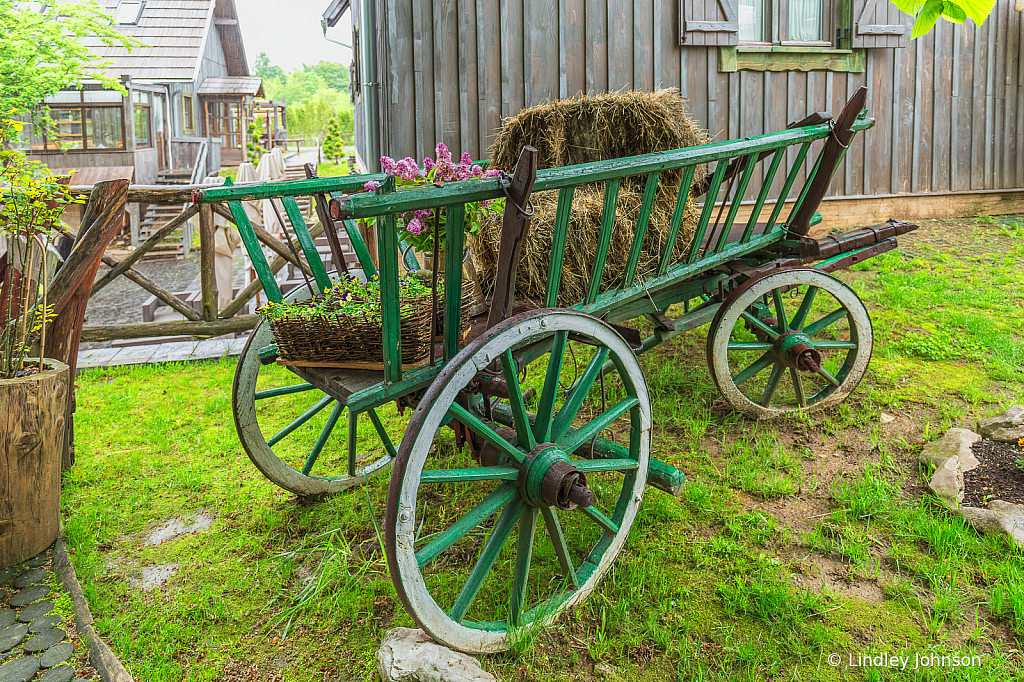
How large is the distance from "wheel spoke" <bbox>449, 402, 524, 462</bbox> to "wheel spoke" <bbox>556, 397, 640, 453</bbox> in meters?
0.20

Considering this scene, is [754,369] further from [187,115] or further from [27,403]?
[187,115]

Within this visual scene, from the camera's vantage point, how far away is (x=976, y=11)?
2074mm

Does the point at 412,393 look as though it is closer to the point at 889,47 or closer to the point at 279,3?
the point at 889,47

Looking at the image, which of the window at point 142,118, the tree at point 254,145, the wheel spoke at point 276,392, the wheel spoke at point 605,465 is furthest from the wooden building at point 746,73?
the tree at point 254,145

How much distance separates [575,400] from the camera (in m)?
2.29

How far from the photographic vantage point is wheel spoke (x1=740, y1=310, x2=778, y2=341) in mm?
3357

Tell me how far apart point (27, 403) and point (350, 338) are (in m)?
1.48

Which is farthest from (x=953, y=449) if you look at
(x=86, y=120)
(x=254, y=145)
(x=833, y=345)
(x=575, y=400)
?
(x=254, y=145)

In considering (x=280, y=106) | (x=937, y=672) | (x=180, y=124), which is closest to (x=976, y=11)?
(x=937, y=672)

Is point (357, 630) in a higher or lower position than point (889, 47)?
lower

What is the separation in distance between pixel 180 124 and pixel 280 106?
370 inches

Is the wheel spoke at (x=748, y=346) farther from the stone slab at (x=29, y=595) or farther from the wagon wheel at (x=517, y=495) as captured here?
the stone slab at (x=29, y=595)

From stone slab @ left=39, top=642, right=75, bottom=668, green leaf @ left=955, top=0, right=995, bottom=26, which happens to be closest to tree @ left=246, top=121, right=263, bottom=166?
stone slab @ left=39, top=642, right=75, bottom=668

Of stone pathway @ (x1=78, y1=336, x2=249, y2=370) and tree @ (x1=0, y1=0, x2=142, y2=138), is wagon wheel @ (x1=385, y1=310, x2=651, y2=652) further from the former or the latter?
tree @ (x1=0, y1=0, x2=142, y2=138)
